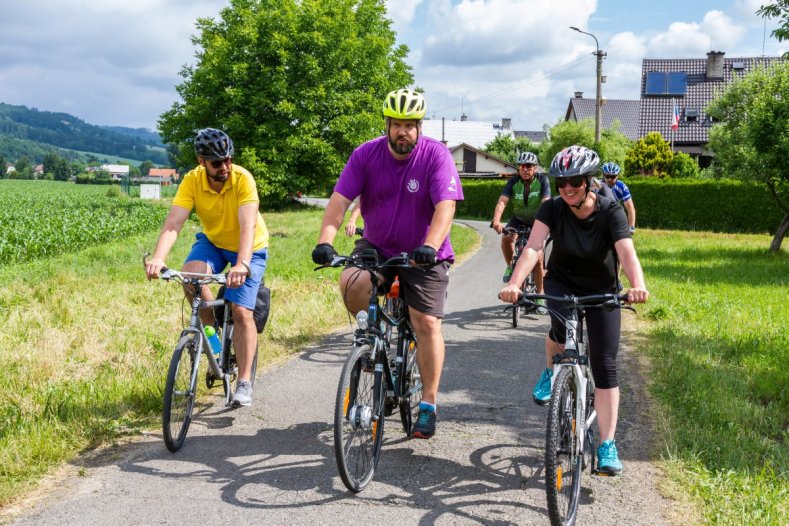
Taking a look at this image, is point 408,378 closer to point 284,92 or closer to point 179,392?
point 179,392

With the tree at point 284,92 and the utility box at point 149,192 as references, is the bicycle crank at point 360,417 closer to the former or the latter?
the tree at point 284,92

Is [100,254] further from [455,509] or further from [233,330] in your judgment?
[455,509]

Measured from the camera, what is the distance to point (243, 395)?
17.8ft

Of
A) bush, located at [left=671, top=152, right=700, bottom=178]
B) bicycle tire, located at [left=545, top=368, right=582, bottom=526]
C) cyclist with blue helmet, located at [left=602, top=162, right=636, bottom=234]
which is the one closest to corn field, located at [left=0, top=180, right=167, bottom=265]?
cyclist with blue helmet, located at [left=602, top=162, right=636, bottom=234]

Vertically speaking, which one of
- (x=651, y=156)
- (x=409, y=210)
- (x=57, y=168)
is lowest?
(x=409, y=210)

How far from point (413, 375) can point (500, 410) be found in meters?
1.08

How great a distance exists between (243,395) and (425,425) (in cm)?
139

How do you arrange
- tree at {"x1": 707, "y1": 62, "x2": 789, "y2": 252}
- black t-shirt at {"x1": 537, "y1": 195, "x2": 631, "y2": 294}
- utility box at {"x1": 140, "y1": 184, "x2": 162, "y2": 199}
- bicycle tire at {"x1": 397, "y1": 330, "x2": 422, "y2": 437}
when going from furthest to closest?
utility box at {"x1": 140, "y1": 184, "x2": 162, "y2": 199}
tree at {"x1": 707, "y1": 62, "x2": 789, "y2": 252}
bicycle tire at {"x1": 397, "y1": 330, "x2": 422, "y2": 437}
black t-shirt at {"x1": 537, "y1": 195, "x2": 631, "y2": 294}

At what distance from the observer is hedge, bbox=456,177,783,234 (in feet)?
107

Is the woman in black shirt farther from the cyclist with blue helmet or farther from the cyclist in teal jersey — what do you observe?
the cyclist with blue helmet

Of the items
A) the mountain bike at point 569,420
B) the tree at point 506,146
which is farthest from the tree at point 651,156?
the mountain bike at point 569,420

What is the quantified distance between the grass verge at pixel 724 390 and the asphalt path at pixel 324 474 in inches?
10.3

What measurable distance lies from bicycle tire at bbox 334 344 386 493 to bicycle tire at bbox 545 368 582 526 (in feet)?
3.37

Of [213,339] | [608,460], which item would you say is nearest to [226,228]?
[213,339]
